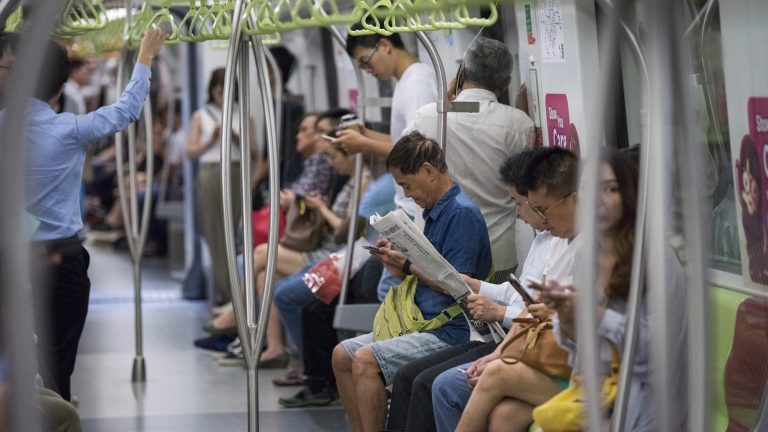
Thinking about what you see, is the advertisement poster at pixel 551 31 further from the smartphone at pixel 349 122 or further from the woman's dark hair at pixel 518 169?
the smartphone at pixel 349 122

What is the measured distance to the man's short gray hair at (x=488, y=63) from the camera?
5395mm

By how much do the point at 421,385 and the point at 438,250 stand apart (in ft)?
1.88

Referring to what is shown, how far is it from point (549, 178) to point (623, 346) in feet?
3.15

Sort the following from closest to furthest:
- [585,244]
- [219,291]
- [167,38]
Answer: [585,244], [167,38], [219,291]

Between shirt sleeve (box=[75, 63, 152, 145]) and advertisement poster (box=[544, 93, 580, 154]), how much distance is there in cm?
153

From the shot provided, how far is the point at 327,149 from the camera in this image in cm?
755

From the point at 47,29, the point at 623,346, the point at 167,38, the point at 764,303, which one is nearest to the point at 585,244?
the point at 623,346

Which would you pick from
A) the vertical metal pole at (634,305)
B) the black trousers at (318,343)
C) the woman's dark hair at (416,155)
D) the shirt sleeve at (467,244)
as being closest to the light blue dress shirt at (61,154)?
the woman's dark hair at (416,155)

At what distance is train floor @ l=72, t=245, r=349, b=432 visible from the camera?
21.0ft

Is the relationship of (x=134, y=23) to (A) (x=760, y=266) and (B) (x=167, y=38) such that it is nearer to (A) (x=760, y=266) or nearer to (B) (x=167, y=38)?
(B) (x=167, y=38)

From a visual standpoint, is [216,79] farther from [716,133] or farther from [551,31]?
[716,133]

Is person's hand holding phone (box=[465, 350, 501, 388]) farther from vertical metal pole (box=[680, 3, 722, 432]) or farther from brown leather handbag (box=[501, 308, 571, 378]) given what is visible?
vertical metal pole (box=[680, 3, 722, 432])

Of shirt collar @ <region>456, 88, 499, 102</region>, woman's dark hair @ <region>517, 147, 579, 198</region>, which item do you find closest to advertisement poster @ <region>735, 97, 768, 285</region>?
woman's dark hair @ <region>517, 147, 579, 198</region>

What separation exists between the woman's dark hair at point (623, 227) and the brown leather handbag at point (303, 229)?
4137 mm
